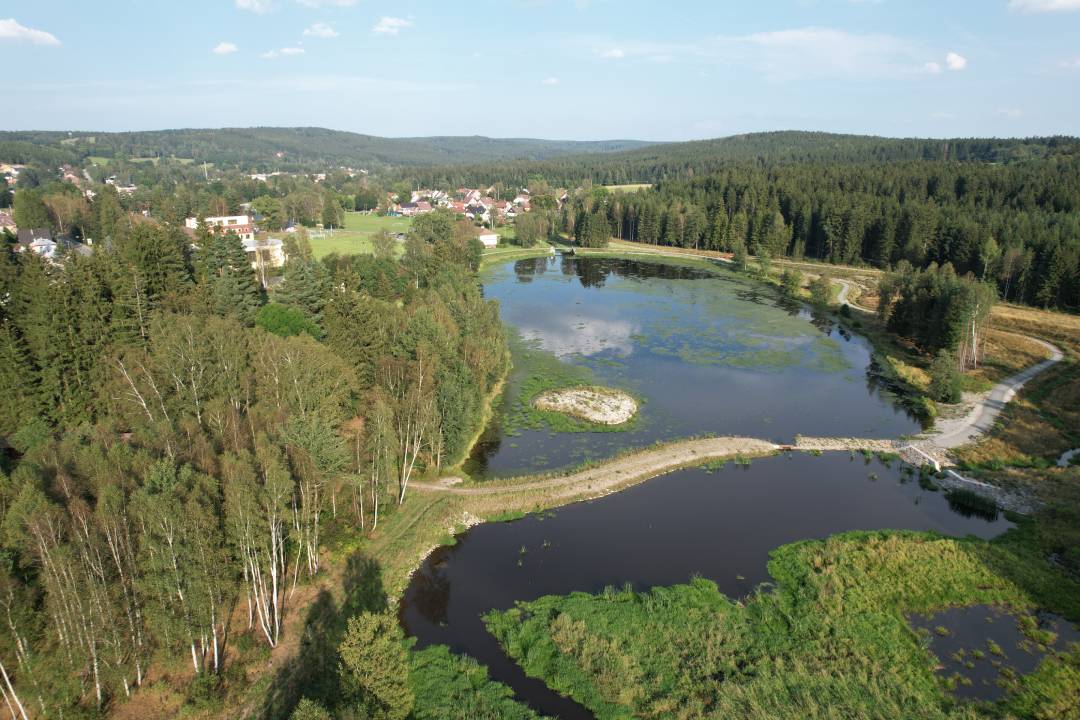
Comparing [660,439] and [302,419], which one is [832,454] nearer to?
[660,439]

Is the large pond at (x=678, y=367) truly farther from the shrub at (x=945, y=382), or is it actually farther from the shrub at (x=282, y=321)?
the shrub at (x=282, y=321)

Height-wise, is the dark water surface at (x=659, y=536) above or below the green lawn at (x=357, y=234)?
below

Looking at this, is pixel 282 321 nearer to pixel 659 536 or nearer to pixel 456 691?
pixel 659 536

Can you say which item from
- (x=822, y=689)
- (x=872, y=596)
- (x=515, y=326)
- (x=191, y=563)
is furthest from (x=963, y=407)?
(x=191, y=563)

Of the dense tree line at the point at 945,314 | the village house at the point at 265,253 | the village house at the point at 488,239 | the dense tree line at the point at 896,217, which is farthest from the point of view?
the village house at the point at 488,239

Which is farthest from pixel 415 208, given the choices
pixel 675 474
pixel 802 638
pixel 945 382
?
pixel 802 638

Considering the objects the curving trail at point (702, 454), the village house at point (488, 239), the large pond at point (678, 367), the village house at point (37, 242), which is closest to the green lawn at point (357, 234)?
the village house at point (488, 239)

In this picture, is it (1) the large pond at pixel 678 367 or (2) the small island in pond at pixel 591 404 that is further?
(2) the small island in pond at pixel 591 404

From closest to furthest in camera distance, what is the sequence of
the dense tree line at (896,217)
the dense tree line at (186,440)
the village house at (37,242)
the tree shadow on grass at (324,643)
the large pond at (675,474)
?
the dense tree line at (186,440), the tree shadow on grass at (324,643), the large pond at (675,474), the village house at (37,242), the dense tree line at (896,217)
